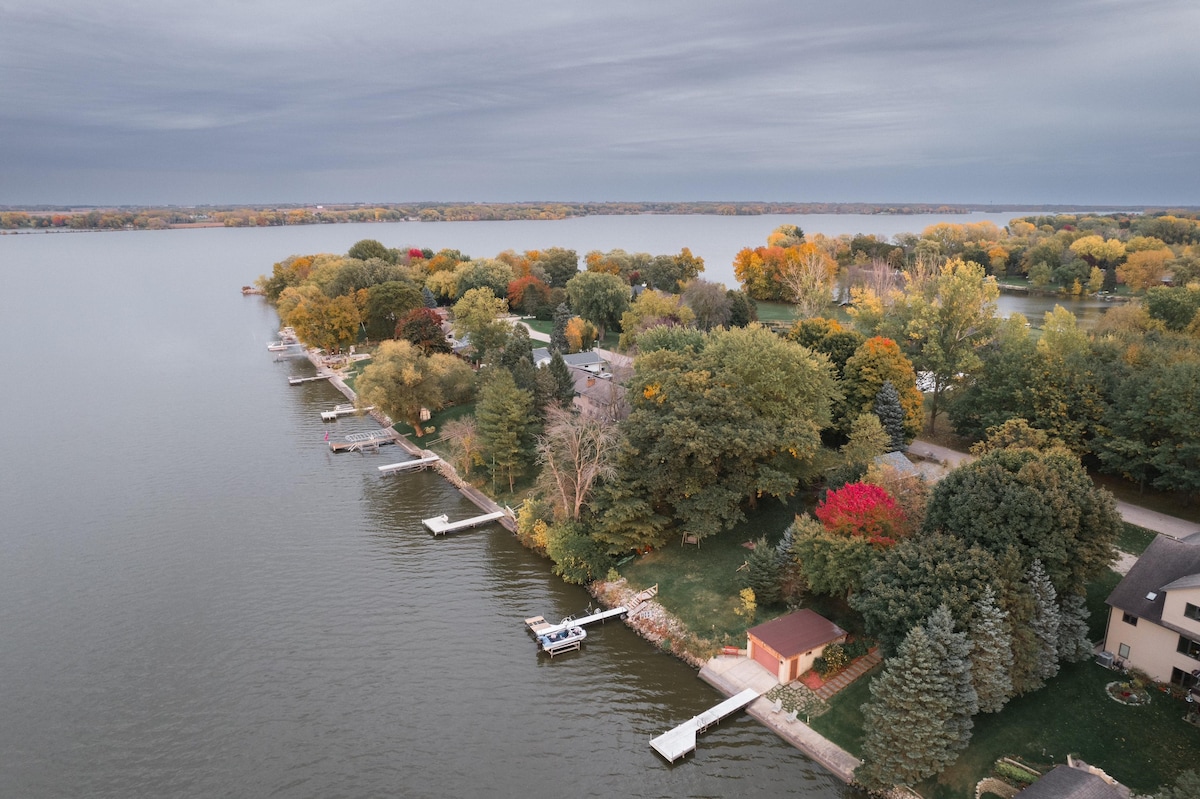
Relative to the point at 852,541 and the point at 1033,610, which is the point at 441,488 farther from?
the point at 1033,610

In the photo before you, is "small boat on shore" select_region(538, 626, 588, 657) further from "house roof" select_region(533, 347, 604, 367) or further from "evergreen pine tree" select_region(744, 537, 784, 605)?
"house roof" select_region(533, 347, 604, 367)

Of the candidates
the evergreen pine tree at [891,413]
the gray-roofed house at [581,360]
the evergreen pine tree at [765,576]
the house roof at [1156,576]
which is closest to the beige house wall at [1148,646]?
the house roof at [1156,576]

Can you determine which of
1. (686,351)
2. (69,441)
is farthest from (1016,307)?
(69,441)

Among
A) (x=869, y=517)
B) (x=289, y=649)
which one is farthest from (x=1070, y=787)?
(x=289, y=649)

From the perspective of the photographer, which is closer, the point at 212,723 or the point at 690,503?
the point at 212,723

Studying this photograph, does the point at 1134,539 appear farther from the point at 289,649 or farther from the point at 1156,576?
the point at 289,649

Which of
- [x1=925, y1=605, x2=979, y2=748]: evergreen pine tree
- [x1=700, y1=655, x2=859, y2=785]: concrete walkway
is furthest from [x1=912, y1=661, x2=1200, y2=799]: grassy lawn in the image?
[x1=700, y1=655, x2=859, y2=785]: concrete walkway
